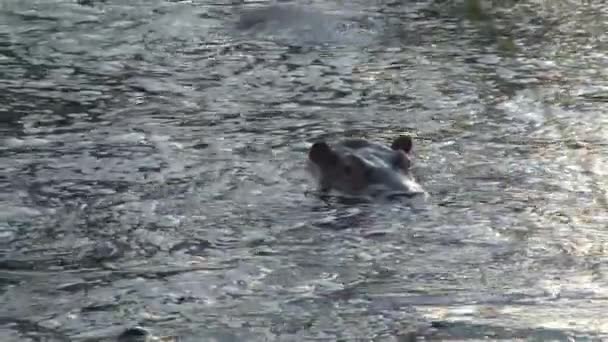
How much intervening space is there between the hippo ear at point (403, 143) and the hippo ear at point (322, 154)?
326 millimetres

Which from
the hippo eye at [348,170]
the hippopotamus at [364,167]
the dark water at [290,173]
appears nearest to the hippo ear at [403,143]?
the hippopotamus at [364,167]

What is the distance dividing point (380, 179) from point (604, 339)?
2094 mm

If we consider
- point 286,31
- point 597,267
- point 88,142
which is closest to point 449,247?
point 597,267

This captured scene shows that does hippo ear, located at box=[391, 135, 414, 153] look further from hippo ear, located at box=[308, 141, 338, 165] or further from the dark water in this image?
hippo ear, located at box=[308, 141, 338, 165]

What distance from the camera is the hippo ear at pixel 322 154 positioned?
21.1 ft

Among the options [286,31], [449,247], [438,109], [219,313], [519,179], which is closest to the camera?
[219,313]

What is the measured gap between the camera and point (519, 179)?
644 centimetres

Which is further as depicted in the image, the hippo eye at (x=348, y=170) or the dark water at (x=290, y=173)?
the hippo eye at (x=348, y=170)

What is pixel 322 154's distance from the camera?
21.2 ft

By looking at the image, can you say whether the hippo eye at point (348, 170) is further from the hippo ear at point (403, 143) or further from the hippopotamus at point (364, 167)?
the hippo ear at point (403, 143)

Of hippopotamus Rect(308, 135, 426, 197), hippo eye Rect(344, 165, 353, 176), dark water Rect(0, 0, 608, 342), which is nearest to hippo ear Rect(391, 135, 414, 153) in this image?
hippopotamus Rect(308, 135, 426, 197)

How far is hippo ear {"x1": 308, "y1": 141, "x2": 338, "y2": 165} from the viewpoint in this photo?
21.1 feet

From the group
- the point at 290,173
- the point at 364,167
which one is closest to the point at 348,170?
the point at 364,167

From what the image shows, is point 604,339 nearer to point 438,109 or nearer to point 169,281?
point 169,281
